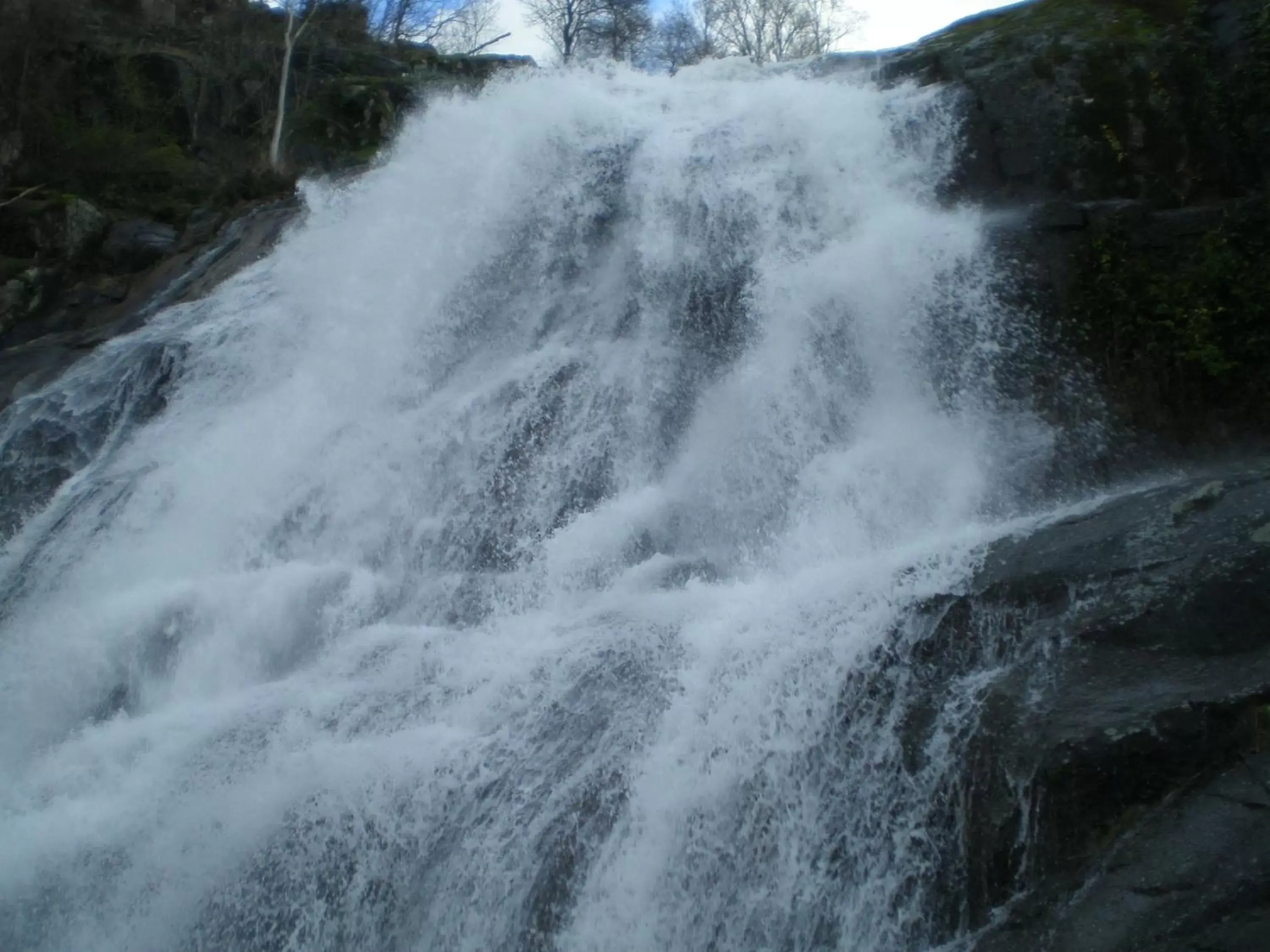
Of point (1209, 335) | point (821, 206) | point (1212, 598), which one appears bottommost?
point (1212, 598)

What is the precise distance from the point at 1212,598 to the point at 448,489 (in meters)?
5.43

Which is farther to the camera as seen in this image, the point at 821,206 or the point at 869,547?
the point at 821,206

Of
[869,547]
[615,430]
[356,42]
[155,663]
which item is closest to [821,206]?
[615,430]

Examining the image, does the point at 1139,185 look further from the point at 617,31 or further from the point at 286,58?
the point at 617,31

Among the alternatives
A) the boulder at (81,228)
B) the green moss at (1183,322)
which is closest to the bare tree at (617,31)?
the boulder at (81,228)

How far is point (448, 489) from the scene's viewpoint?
8.91 m

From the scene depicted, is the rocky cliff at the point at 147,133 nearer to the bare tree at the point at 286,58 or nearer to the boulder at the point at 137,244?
the boulder at the point at 137,244

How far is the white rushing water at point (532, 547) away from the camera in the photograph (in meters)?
5.50

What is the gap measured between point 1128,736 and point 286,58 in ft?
71.9

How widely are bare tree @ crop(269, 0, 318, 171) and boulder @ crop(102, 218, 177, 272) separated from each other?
5.35 metres

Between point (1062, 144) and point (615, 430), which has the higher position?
point (1062, 144)

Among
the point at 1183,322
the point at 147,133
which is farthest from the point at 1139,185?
the point at 147,133

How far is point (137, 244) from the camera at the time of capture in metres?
14.9

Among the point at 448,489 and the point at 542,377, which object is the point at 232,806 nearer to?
the point at 448,489
